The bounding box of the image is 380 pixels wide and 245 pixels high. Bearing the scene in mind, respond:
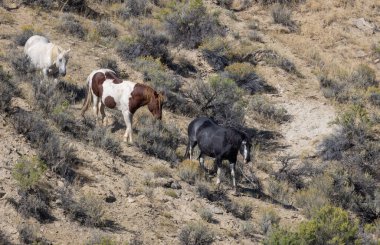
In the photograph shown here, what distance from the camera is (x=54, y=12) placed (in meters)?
22.4

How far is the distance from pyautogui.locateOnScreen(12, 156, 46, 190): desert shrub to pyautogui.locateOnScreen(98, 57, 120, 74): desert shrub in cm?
792

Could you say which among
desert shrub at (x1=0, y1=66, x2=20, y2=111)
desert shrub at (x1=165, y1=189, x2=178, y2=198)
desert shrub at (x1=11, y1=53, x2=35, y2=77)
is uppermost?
desert shrub at (x1=0, y1=66, x2=20, y2=111)

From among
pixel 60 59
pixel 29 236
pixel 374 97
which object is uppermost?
pixel 60 59

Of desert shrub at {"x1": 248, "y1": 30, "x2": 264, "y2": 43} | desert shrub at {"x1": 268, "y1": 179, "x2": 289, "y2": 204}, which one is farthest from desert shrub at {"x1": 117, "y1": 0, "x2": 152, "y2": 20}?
desert shrub at {"x1": 268, "y1": 179, "x2": 289, "y2": 204}

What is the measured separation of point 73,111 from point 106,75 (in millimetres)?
1302

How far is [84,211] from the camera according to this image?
438 inches

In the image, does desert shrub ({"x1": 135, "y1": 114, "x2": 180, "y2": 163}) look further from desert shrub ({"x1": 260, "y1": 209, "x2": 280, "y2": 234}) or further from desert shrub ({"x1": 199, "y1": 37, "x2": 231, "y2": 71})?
desert shrub ({"x1": 199, "y1": 37, "x2": 231, "y2": 71})

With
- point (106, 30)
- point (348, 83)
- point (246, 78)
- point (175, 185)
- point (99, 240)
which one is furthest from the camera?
point (348, 83)

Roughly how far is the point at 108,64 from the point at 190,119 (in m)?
3.32

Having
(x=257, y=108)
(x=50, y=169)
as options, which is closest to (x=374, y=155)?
(x=257, y=108)

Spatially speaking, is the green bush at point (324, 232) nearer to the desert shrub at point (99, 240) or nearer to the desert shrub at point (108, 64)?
the desert shrub at point (99, 240)

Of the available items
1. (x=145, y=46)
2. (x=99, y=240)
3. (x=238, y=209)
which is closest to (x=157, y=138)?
(x=238, y=209)

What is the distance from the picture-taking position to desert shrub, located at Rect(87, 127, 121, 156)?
45.9 feet

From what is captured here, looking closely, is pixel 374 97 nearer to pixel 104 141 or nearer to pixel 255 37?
pixel 255 37
